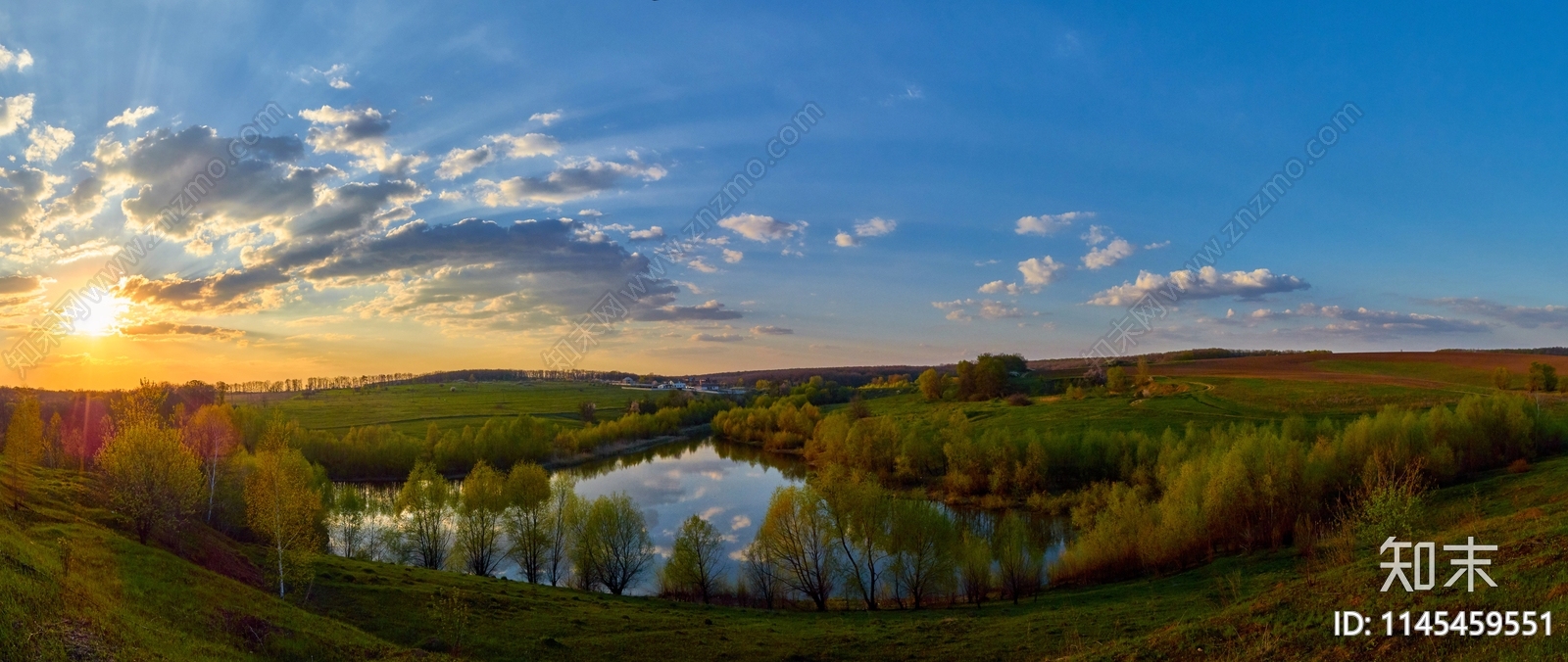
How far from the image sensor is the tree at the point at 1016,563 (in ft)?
121

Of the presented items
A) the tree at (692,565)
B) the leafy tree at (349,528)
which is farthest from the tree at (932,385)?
the leafy tree at (349,528)

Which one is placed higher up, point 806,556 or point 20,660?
point 20,660

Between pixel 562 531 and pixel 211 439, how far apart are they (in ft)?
110

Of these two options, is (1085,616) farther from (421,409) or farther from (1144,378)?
(421,409)

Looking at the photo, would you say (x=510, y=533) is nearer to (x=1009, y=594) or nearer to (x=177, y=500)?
(x=177, y=500)

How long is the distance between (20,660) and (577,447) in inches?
3741

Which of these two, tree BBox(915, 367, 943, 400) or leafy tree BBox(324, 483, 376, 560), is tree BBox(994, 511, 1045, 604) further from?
tree BBox(915, 367, 943, 400)

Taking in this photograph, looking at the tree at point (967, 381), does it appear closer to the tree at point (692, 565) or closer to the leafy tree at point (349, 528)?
the tree at point (692, 565)

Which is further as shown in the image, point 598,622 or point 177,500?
point 177,500

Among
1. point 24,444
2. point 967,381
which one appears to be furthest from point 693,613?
point 967,381

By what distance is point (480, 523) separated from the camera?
46.9 m

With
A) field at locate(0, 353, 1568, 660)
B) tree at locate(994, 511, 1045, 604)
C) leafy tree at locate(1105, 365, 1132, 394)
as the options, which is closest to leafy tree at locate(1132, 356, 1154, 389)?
leafy tree at locate(1105, 365, 1132, 394)

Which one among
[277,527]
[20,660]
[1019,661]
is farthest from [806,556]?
[20,660]

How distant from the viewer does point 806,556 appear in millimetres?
40438
